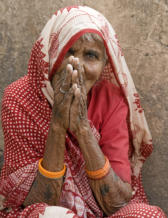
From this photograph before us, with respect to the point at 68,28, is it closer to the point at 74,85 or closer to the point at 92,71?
the point at 92,71

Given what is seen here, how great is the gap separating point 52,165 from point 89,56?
63cm

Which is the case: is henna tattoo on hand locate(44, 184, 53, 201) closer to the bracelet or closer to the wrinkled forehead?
the bracelet

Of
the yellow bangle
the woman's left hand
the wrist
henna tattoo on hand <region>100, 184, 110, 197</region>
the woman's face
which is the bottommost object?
henna tattoo on hand <region>100, 184, 110, 197</region>

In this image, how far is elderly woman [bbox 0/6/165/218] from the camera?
5.66 feet

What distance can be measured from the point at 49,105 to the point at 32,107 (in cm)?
10

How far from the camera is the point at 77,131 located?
176cm

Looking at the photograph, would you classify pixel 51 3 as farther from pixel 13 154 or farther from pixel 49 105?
pixel 13 154

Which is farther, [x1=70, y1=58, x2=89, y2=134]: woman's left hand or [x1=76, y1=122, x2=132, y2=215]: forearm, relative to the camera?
[x1=76, y1=122, x2=132, y2=215]: forearm

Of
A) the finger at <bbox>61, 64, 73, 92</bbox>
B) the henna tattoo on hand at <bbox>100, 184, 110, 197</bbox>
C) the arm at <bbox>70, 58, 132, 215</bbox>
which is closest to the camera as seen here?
the finger at <bbox>61, 64, 73, 92</bbox>

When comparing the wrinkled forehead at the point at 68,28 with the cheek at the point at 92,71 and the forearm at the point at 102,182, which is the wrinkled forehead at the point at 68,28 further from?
the forearm at the point at 102,182

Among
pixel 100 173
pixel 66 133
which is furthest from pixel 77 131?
pixel 100 173

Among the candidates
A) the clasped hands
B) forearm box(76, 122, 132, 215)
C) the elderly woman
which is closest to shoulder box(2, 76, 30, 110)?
the elderly woman

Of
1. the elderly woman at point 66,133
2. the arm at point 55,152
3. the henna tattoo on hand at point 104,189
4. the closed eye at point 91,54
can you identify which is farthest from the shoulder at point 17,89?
the henna tattoo on hand at point 104,189

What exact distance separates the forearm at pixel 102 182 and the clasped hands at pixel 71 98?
9cm
